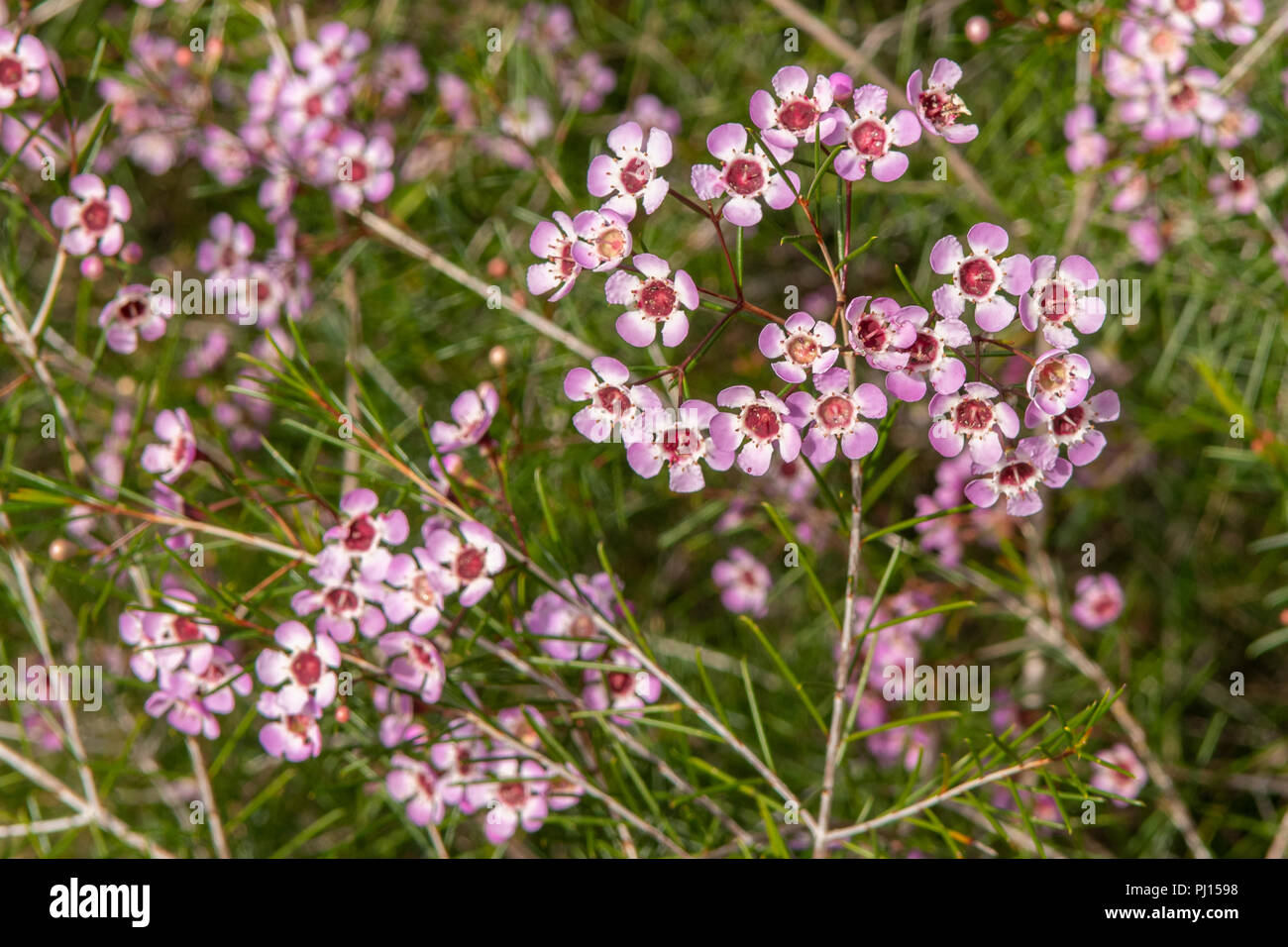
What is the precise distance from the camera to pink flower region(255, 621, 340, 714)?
1.69 metres

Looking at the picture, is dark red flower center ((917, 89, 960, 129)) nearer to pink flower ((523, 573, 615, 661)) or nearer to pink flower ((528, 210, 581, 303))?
pink flower ((528, 210, 581, 303))

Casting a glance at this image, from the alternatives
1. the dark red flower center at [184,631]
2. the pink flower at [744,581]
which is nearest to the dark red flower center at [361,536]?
the dark red flower center at [184,631]

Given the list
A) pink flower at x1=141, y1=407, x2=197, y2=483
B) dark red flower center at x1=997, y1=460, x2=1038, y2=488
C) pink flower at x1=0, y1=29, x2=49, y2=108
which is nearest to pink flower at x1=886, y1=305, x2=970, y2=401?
dark red flower center at x1=997, y1=460, x2=1038, y2=488

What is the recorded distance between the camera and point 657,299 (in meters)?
1.39

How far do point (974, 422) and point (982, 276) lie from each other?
0.21m

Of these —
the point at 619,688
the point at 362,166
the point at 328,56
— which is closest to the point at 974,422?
the point at 619,688

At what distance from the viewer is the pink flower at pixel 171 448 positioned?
1.90 metres

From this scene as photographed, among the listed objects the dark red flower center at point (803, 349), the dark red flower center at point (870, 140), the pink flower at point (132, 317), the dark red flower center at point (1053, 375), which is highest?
the pink flower at point (132, 317)

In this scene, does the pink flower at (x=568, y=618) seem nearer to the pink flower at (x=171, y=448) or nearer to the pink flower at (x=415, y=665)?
the pink flower at (x=415, y=665)

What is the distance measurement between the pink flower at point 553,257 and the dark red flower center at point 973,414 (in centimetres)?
60

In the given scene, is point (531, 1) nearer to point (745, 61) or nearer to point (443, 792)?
point (745, 61)

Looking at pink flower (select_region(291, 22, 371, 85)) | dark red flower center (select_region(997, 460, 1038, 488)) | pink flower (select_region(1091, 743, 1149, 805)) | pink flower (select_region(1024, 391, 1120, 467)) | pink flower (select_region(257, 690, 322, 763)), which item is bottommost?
pink flower (select_region(1091, 743, 1149, 805))

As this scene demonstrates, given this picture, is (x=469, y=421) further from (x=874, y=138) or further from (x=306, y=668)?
(x=874, y=138)

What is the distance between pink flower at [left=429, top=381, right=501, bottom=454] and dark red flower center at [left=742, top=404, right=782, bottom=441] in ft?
1.84
